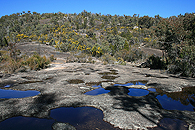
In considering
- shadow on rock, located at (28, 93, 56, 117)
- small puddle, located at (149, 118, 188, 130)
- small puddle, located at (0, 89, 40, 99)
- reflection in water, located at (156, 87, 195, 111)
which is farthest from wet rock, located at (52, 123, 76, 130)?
reflection in water, located at (156, 87, 195, 111)

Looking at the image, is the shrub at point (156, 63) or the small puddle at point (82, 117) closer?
the small puddle at point (82, 117)

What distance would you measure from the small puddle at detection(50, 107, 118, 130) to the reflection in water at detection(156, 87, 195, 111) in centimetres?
240

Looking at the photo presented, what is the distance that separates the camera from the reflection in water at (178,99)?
487 cm

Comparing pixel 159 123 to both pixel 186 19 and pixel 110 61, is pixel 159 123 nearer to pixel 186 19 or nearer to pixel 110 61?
pixel 186 19

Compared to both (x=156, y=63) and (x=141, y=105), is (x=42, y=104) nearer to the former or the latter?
(x=141, y=105)

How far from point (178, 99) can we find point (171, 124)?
2413 mm

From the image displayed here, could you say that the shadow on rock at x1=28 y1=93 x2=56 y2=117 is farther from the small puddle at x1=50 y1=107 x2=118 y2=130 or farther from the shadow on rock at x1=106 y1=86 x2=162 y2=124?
the shadow on rock at x1=106 y1=86 x2=162 y2=124

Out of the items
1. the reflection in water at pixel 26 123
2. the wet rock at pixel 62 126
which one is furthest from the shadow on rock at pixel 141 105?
the reflection in water at pixel 26 123

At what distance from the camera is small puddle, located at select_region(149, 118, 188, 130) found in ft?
11.4

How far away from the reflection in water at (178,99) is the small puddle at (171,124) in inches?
39.0

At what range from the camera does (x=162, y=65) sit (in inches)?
620

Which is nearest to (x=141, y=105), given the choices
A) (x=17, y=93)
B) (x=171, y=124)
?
(x=171, y=124)

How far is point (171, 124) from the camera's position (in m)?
3.66

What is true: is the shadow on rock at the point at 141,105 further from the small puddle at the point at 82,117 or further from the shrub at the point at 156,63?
the shrub at the point at 156,63
